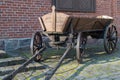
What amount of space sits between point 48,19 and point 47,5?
221 centimetres

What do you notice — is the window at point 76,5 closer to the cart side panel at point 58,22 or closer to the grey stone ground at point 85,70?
the grey stone ground at point 85,70

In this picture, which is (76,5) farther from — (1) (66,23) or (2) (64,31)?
(1) (66,23)

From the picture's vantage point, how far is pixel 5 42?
8.12 metres

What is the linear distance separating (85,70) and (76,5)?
3.92 metres

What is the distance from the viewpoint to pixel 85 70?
243 inches

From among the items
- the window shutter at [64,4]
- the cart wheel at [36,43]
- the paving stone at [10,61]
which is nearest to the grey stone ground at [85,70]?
the cart wheel at [36,43]

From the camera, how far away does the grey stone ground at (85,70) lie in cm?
564

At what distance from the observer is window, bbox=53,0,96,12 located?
9281 millimetres

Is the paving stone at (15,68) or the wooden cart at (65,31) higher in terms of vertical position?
the wooden cart at (65,31)

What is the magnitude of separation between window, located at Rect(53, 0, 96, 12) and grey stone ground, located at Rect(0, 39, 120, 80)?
2045 mm

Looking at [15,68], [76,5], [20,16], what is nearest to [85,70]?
[15,68]

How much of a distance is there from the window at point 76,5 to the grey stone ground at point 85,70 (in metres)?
2.05

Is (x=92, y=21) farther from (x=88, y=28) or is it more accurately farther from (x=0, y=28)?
(x=0, y=28)

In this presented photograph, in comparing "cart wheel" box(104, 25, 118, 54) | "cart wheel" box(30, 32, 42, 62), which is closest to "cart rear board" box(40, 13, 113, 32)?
"cart wheel" box(30, 32, 42, 62)
